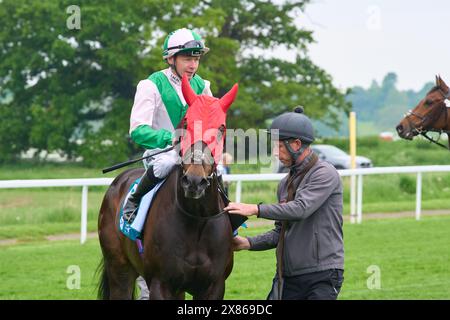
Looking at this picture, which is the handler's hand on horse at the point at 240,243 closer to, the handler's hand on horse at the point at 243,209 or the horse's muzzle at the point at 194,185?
the handler's hand on horse at the point at 243,209

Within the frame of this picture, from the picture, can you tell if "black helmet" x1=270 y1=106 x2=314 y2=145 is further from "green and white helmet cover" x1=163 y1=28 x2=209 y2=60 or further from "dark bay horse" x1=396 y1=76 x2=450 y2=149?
"dark bay horse" x1=396 y1=76 x2=450 y2=149

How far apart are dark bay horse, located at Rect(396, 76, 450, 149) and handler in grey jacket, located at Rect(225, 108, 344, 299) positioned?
4888 millimetres

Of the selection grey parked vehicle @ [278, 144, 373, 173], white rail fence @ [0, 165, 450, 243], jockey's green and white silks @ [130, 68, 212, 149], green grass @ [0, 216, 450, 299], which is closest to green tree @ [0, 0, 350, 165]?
grey parked vehicle @ [278, 144, 373, 173]

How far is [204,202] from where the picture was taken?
15.2ft

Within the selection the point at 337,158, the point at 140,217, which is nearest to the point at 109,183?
the point at 140,217

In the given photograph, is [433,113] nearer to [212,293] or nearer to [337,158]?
[212,293]

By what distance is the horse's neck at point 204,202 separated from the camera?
4621 millimetres

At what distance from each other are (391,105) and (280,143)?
109675 millimetres

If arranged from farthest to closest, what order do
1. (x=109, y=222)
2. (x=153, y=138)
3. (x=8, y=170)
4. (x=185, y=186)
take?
1. (x=8, y=170)
2. (x=109, y=222)
3. (x=153, y=138)
4. (x=185, y=186)

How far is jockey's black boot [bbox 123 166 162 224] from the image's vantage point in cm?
502

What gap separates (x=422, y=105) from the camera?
9430 mm

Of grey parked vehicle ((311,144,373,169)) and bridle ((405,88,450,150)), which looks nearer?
bridle ((405,88,450,150))

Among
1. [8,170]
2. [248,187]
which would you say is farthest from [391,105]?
[248,187]
